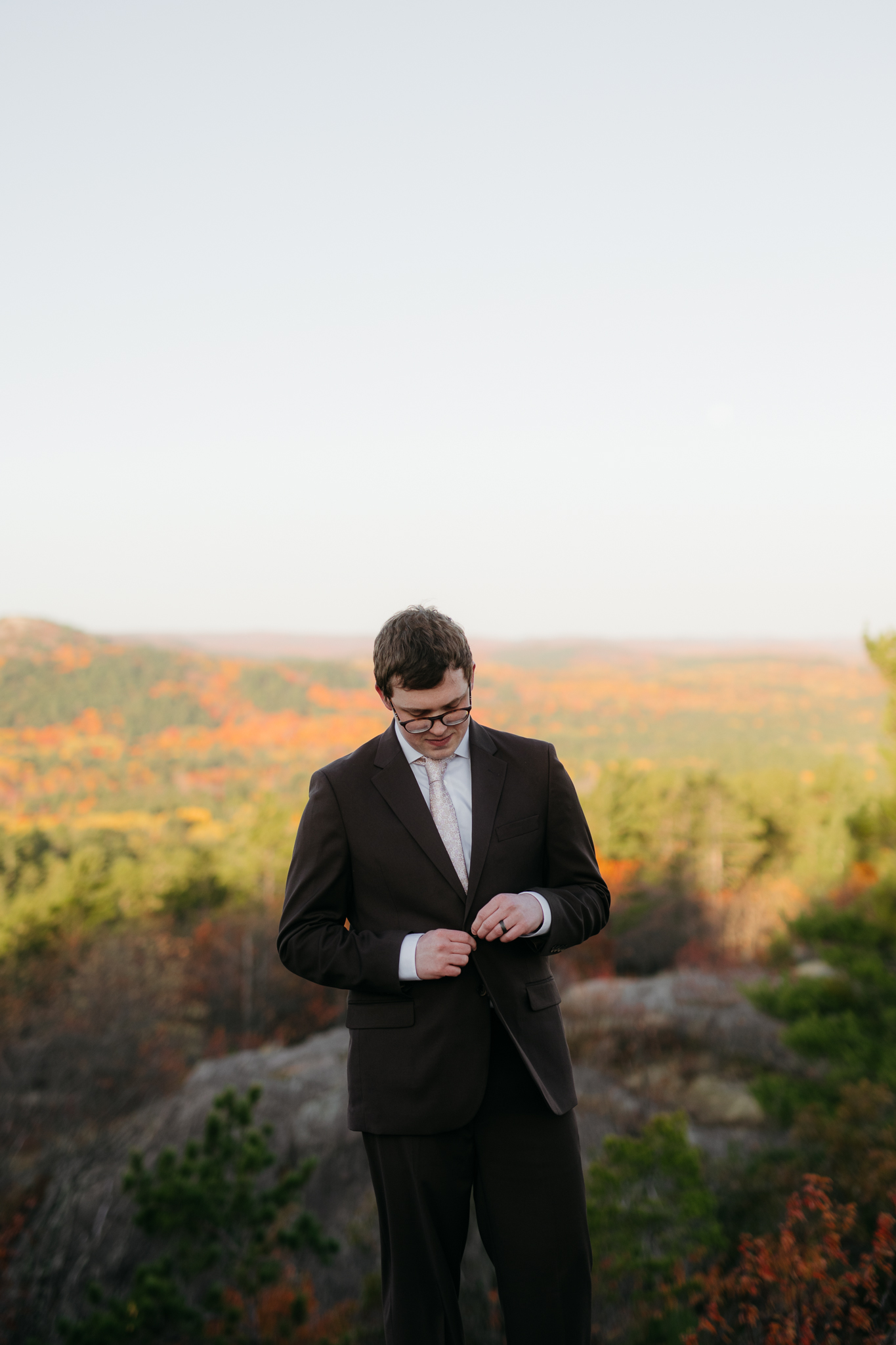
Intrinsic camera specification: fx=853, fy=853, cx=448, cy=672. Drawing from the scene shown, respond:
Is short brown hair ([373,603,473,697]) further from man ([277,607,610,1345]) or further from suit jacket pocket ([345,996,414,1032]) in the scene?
suit jacket pocket ([345,996,414,1032])

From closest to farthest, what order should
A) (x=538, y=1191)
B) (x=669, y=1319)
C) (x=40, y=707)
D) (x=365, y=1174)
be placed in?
(x=538, y=1191)
(x=669, y=1319)
(x=365, y=1174)
(x=40, y=707)

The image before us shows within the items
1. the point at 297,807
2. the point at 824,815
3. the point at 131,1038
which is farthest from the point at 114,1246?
the point at 824,815

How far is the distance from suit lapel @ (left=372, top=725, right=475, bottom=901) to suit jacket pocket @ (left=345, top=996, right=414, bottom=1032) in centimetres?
27

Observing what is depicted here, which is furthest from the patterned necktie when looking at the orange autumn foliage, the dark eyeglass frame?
the orange autumn foliage

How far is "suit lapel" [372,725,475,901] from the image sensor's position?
1871mm

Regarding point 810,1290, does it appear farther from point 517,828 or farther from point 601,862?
point 601,862

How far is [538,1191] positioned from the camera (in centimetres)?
185

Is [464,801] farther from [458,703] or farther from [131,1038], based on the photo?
[131,1038]

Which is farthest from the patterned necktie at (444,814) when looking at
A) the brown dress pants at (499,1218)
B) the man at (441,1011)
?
the brown dress pants at (499,1218)

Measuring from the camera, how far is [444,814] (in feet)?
6.40

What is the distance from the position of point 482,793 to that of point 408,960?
1.31ft

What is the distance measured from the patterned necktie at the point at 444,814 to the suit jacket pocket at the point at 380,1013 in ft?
0.94

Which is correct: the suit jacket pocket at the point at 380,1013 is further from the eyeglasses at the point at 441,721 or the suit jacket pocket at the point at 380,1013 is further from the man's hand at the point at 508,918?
the eyeglasses at the point at 441,721

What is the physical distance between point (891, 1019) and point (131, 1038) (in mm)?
13729
